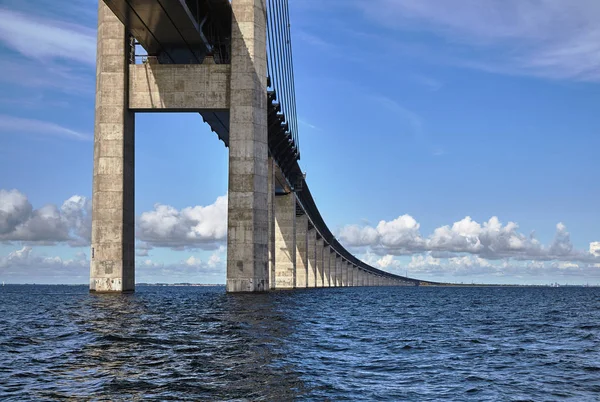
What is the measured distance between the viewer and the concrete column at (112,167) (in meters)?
47.5

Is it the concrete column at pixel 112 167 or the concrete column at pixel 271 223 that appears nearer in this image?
the concrete column at pixel 112 167

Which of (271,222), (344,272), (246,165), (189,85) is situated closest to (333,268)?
(344,272)

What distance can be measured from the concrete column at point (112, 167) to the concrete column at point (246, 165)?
23.6ft

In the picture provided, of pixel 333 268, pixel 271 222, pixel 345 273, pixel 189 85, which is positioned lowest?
pixel 345 273

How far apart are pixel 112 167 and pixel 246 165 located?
9049 mm

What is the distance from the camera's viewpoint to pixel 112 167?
1875 inches

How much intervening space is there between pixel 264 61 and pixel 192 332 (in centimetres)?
3033

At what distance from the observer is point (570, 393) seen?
1355cm

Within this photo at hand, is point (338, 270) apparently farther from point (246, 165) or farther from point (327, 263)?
point (246, 165)

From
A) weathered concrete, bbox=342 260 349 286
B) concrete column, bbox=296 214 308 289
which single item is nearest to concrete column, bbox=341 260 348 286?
weathered concrete, bbox=342 260 349 286

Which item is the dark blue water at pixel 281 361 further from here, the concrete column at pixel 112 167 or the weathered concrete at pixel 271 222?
the weathered concrete at pixel 271 222

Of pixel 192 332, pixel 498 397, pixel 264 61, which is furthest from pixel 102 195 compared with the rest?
pixel 498 397

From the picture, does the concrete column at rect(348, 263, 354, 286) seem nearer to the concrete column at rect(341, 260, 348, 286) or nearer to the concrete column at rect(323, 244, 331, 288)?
A: the concrete column at rect(341, 260, 348, 286)

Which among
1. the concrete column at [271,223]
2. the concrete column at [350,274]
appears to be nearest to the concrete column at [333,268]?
the concrete column at [350,274]
